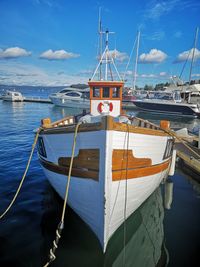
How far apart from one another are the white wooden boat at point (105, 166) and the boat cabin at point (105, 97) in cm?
300

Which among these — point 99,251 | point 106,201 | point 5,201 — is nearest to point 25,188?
point 5,201

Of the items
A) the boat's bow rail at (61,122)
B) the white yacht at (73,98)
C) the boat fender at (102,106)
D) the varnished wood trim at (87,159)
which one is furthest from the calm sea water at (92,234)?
the white yacht at (73,98)

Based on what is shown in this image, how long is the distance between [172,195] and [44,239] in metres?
5.34

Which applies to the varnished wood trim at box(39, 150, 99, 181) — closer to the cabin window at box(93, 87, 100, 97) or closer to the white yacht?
the cabin window at box(93, 87, 100, 97)

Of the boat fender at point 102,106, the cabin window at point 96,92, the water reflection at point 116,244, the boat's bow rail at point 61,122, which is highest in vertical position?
the cabin window at point 96,92

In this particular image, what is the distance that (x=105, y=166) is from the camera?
14.2ft

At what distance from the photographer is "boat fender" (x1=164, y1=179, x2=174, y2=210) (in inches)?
302

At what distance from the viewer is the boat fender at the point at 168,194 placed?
25.1 ft

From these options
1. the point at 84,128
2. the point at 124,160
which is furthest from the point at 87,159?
the point at 124,160

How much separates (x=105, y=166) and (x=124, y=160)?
2.03 ft

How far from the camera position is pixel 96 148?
4473 mm

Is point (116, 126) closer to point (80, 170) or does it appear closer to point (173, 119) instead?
point (80, 170)

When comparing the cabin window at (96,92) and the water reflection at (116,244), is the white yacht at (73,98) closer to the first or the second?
the cabin window at (96,92)

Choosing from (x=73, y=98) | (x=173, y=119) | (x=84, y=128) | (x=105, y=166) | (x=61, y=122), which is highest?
(x=73, y=98)
